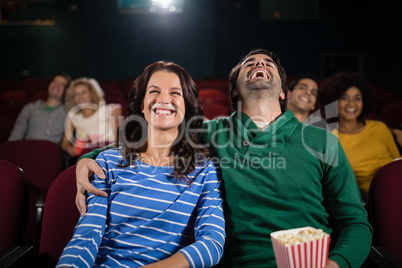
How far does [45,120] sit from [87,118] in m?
0.48

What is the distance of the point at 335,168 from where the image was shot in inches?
53.2

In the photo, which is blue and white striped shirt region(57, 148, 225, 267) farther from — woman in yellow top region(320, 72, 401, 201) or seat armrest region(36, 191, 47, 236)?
woman in yellow top region(320, 72, 401, 201)

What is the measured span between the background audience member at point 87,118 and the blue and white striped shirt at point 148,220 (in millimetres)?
1872

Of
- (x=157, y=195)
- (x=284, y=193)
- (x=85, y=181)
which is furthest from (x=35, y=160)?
(x=284, y=193)

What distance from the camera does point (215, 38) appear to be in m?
9.48

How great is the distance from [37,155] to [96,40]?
769 centimetres

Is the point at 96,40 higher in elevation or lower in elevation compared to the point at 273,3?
lower

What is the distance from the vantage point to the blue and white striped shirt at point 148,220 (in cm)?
119

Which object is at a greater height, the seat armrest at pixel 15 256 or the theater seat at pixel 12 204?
the theater seat at pixel 12 204

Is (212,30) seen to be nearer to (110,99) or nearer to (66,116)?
(110,99)

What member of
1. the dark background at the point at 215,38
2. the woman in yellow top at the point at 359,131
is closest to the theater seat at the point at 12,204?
the woman in yellow top at the point at 359,131

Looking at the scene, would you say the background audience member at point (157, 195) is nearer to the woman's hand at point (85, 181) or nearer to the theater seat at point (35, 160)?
the woman's hand at point (85, 181)

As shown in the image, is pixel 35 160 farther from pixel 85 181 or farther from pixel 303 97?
pixel 303 97

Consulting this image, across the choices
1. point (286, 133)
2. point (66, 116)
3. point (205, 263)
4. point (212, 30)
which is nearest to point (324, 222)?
point (286, 133)
